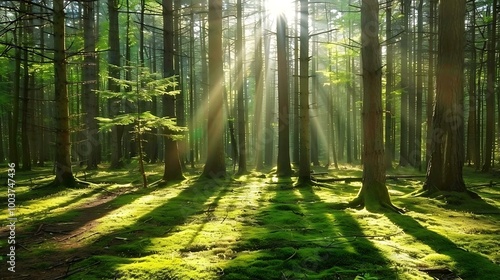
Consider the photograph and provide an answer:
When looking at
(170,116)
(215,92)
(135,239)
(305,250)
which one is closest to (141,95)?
(170,116)

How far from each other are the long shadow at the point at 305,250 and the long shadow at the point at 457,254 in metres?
0.85

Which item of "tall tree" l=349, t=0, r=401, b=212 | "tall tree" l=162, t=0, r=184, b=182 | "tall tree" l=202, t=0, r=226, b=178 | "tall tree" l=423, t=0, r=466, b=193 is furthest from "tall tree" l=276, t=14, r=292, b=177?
"tall tree" l=349, t=0, r=401, b=212

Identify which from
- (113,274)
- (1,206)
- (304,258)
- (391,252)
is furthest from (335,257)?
(1,206)

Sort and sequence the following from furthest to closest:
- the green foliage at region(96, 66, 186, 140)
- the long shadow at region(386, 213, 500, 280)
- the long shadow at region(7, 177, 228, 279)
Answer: the green foliage at region(96, 66, 186, 140) < the long shadow at region(7, 177, 228, 279) < the long shadow at region(386, 213, 500, 280)

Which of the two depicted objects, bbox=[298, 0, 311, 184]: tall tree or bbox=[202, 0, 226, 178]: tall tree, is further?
bbox=[202, 0, 226, 178]: tall tree

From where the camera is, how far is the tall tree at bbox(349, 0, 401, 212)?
741cm

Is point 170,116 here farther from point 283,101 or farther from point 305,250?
point 305,250

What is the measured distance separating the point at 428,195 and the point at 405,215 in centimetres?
286

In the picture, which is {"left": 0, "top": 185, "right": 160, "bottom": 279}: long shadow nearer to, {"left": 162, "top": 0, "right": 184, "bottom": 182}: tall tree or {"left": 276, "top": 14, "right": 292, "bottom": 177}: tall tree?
{"left": 162, "top": 0, "right": 184, "bottom": 182}: tall tree

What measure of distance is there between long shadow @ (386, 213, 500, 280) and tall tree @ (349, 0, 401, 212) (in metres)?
1.33

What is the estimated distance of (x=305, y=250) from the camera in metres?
4.49

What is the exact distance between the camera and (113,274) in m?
3.76

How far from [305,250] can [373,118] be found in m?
4.04

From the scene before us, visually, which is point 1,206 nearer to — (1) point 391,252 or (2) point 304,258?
(2) point 304,258
